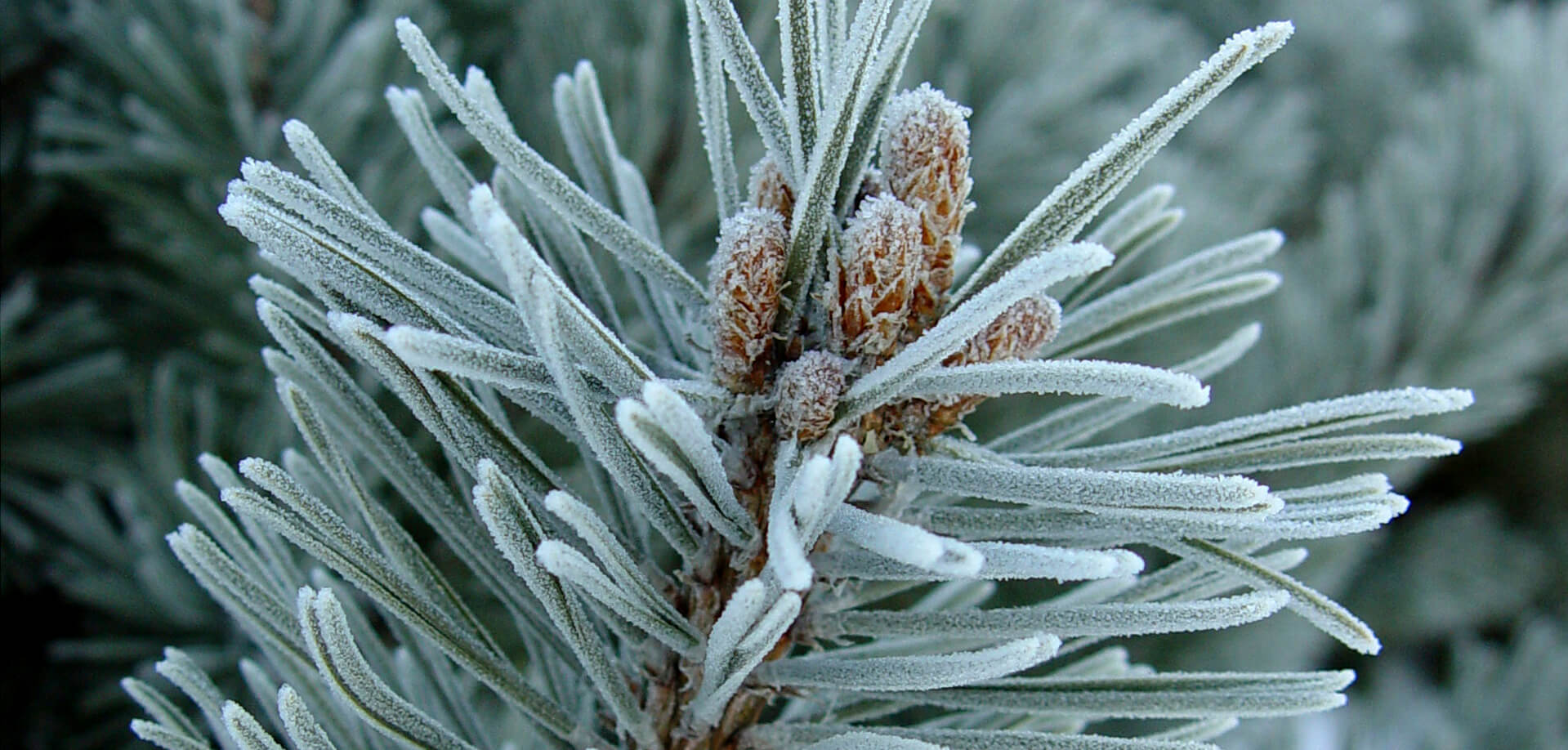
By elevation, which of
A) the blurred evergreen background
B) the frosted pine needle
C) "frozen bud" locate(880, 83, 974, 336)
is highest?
the blurred evergreen background

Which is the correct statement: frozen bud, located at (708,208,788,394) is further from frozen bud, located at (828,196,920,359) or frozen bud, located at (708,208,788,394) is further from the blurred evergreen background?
the blurred evergreen background

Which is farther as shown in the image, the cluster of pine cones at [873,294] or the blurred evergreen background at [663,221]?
the blurred evergreen background at [663,221]

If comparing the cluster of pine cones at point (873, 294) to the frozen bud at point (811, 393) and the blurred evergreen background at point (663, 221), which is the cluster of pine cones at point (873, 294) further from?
the blurred evergreen background at point (663, 221)

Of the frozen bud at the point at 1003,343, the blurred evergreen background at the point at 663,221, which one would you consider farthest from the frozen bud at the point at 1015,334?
the blurred evergreen background at the point at 663,221

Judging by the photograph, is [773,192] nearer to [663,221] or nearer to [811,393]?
[811,393]

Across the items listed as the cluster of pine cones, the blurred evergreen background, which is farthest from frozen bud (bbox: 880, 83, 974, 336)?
the blurred evergreen background

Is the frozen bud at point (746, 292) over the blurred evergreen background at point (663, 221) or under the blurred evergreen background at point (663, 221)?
under

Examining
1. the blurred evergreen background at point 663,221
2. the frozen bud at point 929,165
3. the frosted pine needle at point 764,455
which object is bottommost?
the frosted pine needle at point 764,455
